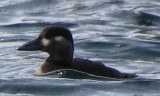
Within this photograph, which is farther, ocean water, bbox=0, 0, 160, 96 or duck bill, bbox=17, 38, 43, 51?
duck bill, bbox=17, 38, 43, 51

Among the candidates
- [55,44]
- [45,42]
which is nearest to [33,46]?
[45,42]

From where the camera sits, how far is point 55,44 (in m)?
13.2

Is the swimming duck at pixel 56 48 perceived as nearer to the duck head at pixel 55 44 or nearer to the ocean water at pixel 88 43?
the duck head at pixel 55 44

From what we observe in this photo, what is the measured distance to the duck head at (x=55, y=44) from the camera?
1316 centimetres

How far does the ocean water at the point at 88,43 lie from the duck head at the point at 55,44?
298 mm

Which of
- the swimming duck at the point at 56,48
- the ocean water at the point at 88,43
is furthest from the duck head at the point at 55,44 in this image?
the ocean water at the point at 88,43

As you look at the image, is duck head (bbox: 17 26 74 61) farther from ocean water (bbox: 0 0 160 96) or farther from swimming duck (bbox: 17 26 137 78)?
ocean water (bbox: 0 0 160 96)

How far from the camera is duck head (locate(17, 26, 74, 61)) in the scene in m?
13.2

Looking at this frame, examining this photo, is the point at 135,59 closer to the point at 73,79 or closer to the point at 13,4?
the point at 73,79

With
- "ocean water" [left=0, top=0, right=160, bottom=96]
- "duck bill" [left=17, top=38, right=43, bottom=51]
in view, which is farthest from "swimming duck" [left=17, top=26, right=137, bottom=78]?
"ocean water" [left=0, top=0, right=160, bottom=96]

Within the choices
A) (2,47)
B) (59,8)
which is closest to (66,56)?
(2,47)

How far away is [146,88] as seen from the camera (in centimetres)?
1276

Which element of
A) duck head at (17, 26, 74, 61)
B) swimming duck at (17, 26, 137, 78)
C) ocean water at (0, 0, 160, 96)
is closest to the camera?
ocean water at (0, 0, 160, 96)

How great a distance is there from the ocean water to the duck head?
11.7 inches
